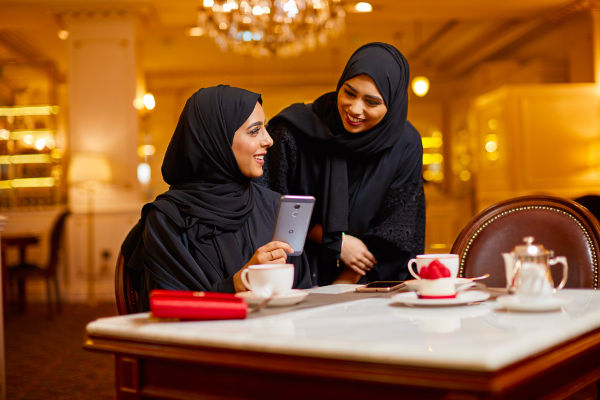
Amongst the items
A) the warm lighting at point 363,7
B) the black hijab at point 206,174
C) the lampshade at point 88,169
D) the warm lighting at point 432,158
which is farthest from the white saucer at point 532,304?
the warm lighting at point 432,158

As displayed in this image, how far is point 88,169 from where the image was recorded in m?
6.59

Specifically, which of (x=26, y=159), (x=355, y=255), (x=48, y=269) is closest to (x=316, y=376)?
(x=355, y=255)

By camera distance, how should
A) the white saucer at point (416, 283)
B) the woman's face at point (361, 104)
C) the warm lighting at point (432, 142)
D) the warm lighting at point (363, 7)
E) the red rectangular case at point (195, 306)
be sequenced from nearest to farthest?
the red rectangular case at point (195, 306), the white saucer at point (416, 283), the woman's face at point (361, 104), the warm lighting at point (363, 7), the warm lighting at point (432, 142)

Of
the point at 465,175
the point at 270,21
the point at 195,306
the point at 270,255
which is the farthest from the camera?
the point at 465,175

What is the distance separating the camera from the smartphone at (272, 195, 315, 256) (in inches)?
58.9

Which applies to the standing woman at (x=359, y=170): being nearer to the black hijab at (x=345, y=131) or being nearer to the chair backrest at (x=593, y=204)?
the black hijab at (x=345, y=131)

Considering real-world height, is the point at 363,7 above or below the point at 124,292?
above

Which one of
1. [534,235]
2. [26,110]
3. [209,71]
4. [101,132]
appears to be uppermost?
[209,71]

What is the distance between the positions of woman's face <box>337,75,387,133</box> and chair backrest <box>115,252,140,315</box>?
922mm

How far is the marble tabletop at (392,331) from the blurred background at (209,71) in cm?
471

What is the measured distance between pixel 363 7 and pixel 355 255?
5521 millimetres

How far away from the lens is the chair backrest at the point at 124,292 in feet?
5.09

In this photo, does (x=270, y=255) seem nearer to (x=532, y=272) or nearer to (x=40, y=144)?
(x=532, y=272)

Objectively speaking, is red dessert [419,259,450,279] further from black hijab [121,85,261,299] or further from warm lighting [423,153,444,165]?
warm lighting [423,153,444,165]
